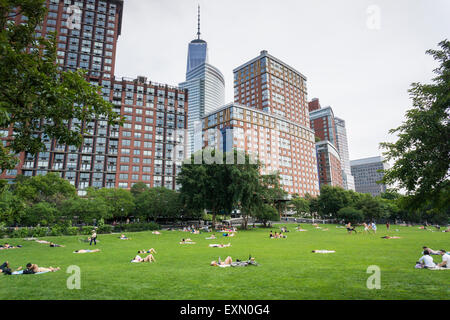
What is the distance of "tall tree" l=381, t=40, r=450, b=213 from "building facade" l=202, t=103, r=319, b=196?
94.0 metres

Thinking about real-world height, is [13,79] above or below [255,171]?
below

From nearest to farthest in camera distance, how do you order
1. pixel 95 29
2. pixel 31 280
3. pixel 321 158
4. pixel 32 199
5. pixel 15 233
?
pixel 31 280 < pixel 15 233 < pixel 32 199 < pixel 95 29 < pixel 321 158

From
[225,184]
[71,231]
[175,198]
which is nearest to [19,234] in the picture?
[71,231]

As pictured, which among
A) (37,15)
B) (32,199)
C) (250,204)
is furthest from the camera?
(32,199)

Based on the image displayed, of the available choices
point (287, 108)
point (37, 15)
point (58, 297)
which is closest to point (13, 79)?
point (37, 15)

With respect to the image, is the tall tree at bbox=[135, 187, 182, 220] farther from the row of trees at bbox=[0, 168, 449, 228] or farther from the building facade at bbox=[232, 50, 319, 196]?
the building facade at bbox=[232, 50, 319, 196]

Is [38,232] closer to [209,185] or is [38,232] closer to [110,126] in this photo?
[209,185]

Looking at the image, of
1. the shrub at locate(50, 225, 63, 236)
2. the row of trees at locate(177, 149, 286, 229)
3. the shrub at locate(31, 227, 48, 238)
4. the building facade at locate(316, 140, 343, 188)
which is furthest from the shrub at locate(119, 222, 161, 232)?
the building facade at locate(316, 140, 343, 188)

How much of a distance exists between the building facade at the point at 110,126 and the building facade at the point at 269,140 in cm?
1773

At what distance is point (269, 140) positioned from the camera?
126 m

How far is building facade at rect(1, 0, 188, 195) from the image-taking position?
313ft

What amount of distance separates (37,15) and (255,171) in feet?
151
